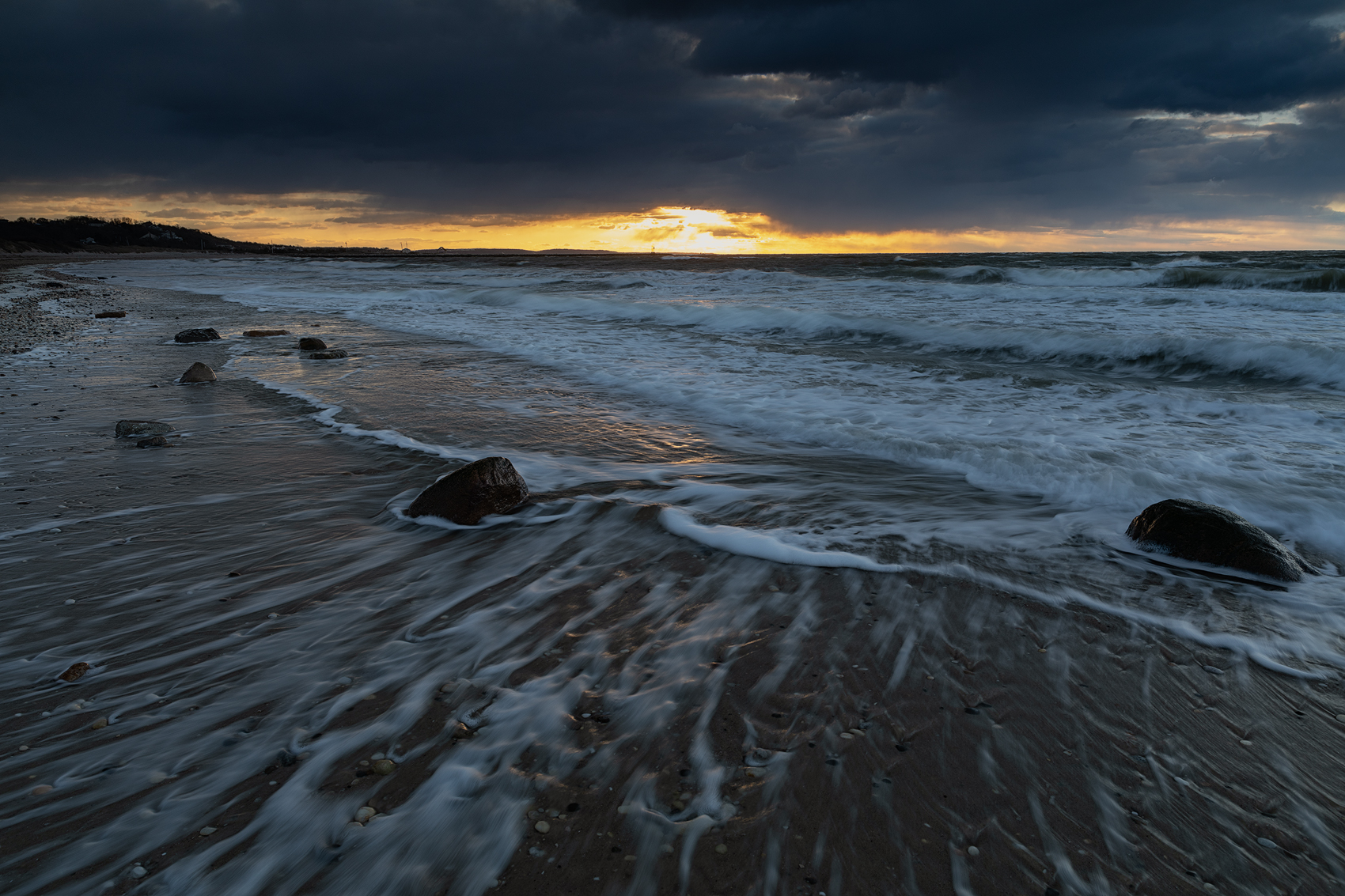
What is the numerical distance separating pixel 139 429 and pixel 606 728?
4889mm

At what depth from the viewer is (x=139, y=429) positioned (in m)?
4.86

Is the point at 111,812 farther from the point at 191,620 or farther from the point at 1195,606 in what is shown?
the point at 1195,606

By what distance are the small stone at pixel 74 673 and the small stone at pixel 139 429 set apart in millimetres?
3315

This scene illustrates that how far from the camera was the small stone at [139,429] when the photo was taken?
15.9 ft

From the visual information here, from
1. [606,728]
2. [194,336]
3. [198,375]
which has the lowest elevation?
[606,728]

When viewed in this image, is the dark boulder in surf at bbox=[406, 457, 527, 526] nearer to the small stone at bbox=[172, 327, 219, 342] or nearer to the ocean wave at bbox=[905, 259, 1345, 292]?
the small stone at bbox=[172, 327, 219, 342]

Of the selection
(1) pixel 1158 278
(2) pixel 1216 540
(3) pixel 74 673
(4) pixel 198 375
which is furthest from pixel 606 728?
(1) pixel 1158 278

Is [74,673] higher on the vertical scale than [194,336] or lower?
lower

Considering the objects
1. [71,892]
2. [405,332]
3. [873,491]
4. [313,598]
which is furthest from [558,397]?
[405,332]

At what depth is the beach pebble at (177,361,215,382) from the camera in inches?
277

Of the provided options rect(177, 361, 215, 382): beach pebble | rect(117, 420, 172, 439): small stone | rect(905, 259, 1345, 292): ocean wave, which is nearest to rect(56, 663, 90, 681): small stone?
rect(117, 420, 172, 439): small stone

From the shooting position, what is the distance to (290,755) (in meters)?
1.87

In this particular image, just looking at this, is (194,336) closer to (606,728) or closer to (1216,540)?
(606,728)

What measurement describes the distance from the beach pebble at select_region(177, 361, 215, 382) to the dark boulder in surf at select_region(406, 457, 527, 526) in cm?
511
